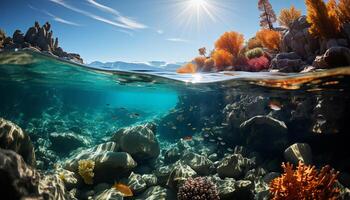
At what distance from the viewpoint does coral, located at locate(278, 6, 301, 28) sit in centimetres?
1483

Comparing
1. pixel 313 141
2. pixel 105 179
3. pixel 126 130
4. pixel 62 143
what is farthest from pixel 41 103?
pixel 313 141

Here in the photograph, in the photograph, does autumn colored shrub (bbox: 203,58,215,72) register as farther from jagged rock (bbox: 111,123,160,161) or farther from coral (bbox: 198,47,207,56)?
jagged rock (bbox: 111,123,160,161)

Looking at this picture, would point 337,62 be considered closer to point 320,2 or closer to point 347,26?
point 347,26

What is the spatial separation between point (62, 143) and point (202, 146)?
1139 centimetres

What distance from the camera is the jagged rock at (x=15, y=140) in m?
7.29

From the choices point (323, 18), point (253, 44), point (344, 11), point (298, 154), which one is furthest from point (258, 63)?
point (298, 154)

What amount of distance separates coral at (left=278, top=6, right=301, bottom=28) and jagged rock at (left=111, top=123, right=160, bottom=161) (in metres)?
11.0

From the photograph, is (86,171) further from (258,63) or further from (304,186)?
(258,63)

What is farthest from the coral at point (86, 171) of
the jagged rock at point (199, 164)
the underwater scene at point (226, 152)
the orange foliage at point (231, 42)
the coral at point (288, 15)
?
the coral at point (288, 15)

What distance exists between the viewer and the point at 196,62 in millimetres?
17266

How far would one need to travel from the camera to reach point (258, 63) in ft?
42.9

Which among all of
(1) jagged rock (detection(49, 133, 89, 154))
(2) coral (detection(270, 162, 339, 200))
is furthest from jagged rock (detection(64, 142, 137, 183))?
(1) jagged rock (detection(49, 133, 89, 154))

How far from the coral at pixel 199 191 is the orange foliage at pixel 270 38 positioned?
350 inches

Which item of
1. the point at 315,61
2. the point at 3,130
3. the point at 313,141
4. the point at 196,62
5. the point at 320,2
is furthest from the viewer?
the point at 196,62
